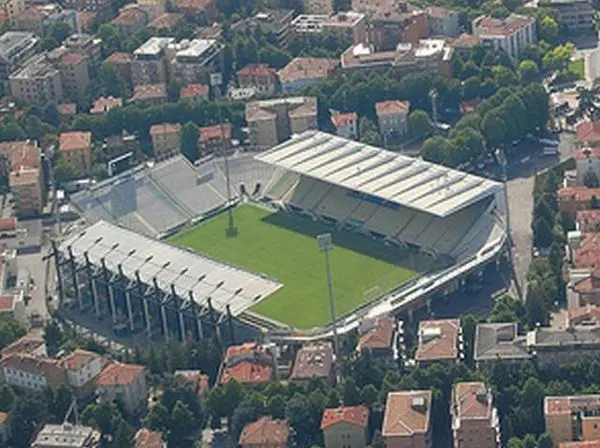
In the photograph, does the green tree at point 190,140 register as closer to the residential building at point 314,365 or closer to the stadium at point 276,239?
the stadium at point 276,239

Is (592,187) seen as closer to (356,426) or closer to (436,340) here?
(436,340)

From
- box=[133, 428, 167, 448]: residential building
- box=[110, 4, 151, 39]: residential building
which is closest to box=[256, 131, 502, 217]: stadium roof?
box=[133, 428, 167, 448]: residential building

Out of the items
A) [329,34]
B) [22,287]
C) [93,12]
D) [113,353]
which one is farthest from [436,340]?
[93,12]

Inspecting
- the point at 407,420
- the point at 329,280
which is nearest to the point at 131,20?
the point at 329,280

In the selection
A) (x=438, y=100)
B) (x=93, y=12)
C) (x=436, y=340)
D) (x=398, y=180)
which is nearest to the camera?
(x=436, y=340)

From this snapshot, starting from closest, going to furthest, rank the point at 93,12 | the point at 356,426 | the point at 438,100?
the point at 356,426 < the point at 438,100 < the point at 93,12

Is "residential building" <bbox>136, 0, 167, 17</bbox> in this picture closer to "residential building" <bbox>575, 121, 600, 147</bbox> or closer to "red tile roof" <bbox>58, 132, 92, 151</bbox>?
"red tile roof" <bbox>58, 132, 92, 151</bbox>
